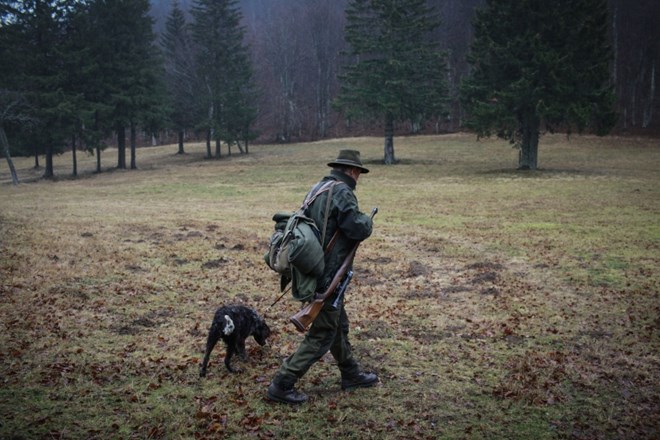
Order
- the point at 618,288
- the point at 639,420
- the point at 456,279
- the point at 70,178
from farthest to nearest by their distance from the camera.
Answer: the point at 70,178, the point at 456,279, the point at 618,288, the point at 639,420

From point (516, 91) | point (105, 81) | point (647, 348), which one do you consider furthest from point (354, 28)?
point (647, 348)

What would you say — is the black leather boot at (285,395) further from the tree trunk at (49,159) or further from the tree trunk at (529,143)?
the tree trunk at (49,159)

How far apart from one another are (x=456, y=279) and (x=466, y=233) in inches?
181

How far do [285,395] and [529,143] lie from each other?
95.3ft

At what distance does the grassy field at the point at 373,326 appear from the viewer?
4.74 meters

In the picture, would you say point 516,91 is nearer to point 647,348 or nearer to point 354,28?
point 354,28

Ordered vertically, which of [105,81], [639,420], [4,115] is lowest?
[639,420]

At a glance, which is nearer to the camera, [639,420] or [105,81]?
[639,420]

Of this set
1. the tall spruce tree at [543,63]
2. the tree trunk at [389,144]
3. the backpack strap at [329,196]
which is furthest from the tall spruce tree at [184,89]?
the backpack strap at [329,196]

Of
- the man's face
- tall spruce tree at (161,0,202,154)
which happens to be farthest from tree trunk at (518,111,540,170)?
tall spruce tree at (161,0,202,154)

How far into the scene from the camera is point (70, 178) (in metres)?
35.8

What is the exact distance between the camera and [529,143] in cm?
3023

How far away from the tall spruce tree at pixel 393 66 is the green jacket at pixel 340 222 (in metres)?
31.7

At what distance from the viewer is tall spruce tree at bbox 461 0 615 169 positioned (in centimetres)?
2670
